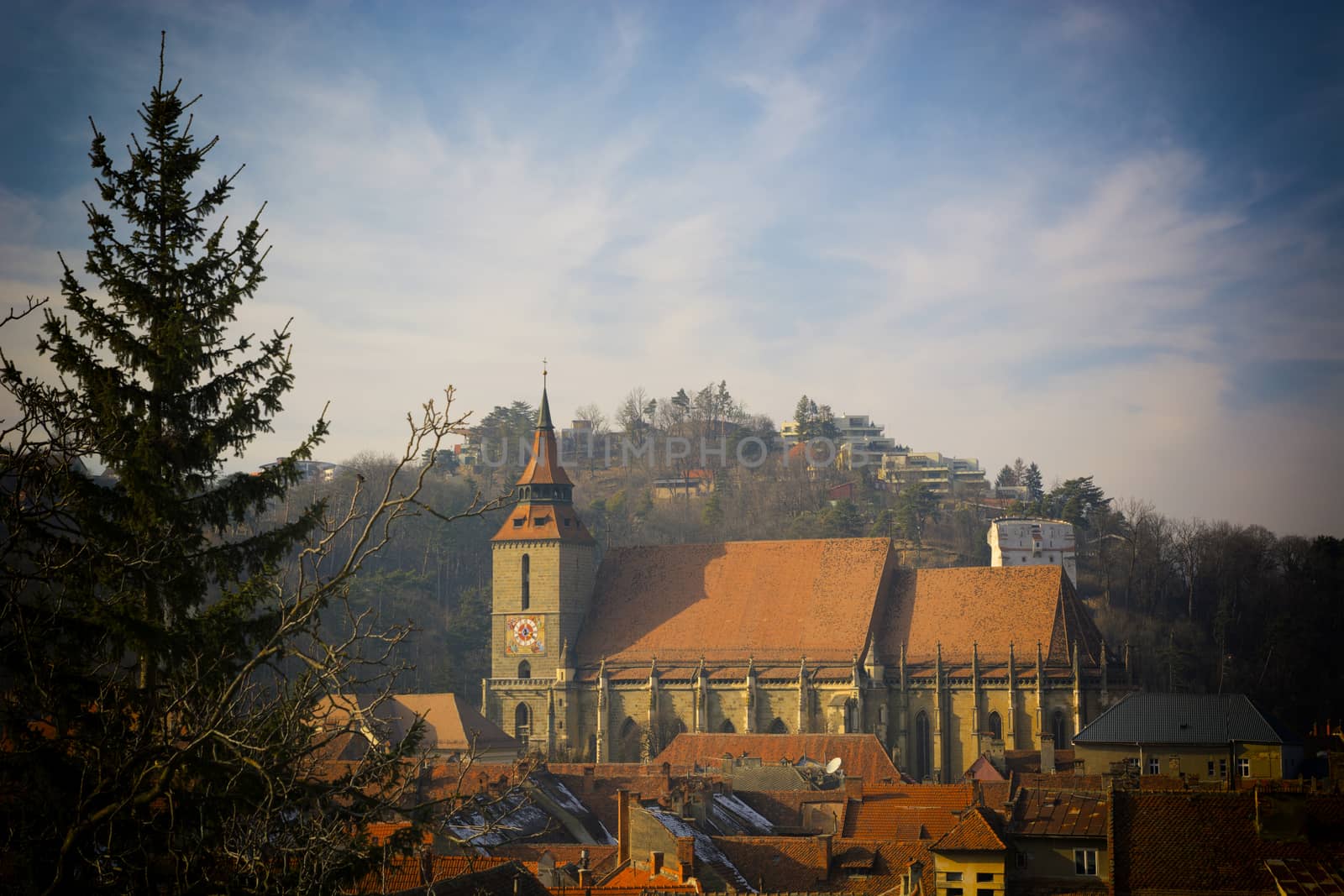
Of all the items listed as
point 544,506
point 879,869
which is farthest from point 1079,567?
point 879,869

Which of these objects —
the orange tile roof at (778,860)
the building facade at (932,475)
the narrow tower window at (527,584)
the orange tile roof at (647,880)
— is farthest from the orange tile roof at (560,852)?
the building facade at (932,475)

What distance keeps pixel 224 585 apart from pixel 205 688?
298 centimetres

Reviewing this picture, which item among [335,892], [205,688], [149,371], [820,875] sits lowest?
[820,875]

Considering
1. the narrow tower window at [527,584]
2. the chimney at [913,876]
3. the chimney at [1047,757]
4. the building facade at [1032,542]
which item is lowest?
the chimney at [1047,757]

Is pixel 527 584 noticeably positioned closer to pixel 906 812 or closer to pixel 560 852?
pixel 906 812

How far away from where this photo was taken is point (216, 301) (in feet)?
53.3

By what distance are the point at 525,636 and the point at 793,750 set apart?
65.1 ft

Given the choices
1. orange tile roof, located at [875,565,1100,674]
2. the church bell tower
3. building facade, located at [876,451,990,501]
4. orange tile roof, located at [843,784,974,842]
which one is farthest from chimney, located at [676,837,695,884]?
building facade, located at [876,451,990,501]

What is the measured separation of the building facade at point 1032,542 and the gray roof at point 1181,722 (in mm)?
53787

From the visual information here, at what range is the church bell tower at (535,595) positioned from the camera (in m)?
69.6

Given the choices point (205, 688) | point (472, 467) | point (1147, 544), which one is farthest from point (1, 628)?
point (472, 467)

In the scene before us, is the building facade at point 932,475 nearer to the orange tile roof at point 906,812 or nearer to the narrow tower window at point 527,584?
the narrow tower window at point 527,584

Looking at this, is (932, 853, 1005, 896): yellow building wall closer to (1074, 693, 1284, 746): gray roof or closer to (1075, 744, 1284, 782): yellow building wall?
(1075, 744, 1284, 782): yellow building wall

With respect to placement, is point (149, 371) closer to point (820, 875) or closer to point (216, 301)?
point (216, 301)
